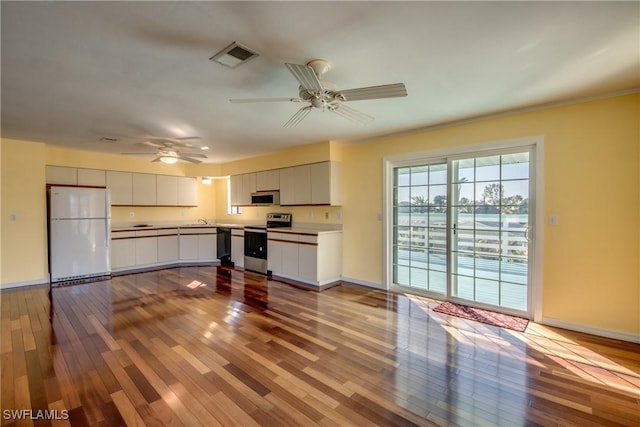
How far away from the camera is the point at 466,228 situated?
3.92 metres

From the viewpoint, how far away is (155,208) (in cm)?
682

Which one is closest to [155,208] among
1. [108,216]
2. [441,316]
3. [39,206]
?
[108,216]

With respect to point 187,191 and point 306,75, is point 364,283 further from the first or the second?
point 187,191

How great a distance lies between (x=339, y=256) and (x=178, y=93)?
3495 mm

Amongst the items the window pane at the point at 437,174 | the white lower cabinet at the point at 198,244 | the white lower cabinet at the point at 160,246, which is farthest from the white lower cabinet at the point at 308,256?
the white lower cabinet at the point at 160,246

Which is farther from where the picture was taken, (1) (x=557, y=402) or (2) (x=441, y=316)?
(2) (x=441, y=316)

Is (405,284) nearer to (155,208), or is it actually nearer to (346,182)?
(346,182)

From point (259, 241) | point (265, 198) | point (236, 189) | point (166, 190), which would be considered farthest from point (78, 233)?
point (265, 198)

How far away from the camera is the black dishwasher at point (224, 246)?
6750 mm

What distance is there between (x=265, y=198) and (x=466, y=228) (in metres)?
3.81

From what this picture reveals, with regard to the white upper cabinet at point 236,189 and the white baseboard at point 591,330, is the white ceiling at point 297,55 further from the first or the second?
the white upper cabinet at point 236,189

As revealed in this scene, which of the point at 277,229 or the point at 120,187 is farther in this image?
the point at 120,187

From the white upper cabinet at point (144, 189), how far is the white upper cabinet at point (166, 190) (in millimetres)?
89

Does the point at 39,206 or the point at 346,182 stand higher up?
the point at 346,182
